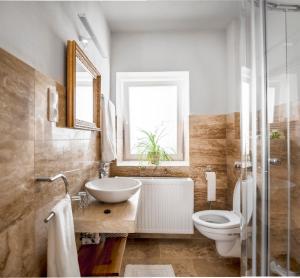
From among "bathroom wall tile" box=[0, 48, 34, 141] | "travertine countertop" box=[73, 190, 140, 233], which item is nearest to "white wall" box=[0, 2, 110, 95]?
"bathroom wall tile" box=[0, 48, 34, 141]

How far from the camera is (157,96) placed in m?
2.75

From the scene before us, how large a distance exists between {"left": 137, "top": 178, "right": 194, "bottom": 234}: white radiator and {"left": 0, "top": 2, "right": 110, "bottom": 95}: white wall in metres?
1.52

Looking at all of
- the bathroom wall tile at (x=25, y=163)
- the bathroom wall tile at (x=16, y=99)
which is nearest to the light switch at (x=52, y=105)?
the bathroom wall tile at (x=25, y=163)

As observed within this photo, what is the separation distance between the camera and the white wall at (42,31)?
84cm

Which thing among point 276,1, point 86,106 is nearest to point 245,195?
point 276,1

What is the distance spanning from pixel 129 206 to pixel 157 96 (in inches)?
65.4

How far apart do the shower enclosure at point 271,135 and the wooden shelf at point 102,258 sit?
787 millimetres

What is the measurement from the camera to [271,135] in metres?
0.82

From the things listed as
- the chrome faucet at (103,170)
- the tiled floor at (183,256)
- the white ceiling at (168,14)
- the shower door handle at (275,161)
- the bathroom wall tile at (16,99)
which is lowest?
the tiled floor at (183,256)

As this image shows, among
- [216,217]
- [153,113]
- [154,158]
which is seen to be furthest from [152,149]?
[216,217]

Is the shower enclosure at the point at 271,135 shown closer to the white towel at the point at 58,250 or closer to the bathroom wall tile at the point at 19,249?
the white towel at the point at 58,250

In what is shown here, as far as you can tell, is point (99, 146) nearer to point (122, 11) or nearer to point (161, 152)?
point (161, 152)

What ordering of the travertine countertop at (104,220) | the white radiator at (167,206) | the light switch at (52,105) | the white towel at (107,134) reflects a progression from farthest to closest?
the white radiator at (167,206), the white towel at (107,134), the travertine countertop at (104,220), the light switch at (52,105)

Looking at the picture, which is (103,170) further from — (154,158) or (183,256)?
(183,256)
